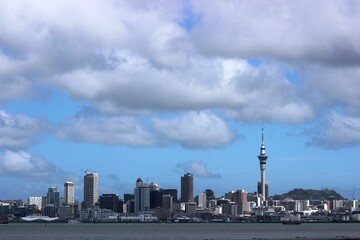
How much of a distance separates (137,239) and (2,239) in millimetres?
29658

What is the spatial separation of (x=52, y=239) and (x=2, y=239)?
11172 millimetres

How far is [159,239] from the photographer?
175375 mm

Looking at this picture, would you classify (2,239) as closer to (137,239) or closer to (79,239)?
(79,239)

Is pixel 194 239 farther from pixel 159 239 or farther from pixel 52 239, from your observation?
pixel 52 239

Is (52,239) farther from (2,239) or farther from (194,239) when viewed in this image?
(194,239)

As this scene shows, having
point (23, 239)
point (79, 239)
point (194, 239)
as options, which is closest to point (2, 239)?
point (23, 239)

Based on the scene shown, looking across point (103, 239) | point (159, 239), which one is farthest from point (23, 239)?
point (159, 239)

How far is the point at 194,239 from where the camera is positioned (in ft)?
567

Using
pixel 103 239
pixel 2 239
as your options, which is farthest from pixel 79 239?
pixel 2 239

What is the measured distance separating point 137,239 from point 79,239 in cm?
1305

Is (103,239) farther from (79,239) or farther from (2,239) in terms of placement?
(2,239)

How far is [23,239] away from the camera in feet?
579

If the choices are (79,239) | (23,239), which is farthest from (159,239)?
(23,239)

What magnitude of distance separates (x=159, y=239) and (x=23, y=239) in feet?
99.1
